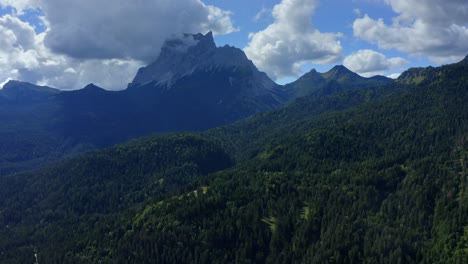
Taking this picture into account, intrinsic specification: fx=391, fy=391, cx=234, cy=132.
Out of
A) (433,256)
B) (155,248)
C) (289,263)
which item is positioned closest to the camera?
(433,256)

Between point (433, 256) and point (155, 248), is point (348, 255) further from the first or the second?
point (155, 248)

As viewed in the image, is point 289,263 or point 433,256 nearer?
point 433,256

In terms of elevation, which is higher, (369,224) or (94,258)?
(369,224)

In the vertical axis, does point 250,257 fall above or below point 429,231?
below

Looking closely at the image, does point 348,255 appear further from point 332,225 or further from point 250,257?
point 250,257

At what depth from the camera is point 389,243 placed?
172 metres

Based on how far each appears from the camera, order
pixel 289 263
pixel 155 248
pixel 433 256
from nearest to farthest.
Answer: pixel 433 256, pixel 289 263, pixel 155 248

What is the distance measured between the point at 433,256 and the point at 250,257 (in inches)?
3187

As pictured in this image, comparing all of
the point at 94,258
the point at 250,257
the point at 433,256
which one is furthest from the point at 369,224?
the point at 94,258

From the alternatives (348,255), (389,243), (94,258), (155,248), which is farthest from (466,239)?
(94,258)

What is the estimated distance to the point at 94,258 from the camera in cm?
19612

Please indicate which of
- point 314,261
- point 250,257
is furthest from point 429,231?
point 250,257

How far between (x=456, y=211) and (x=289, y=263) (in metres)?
82.0

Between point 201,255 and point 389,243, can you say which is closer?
point 389,243
